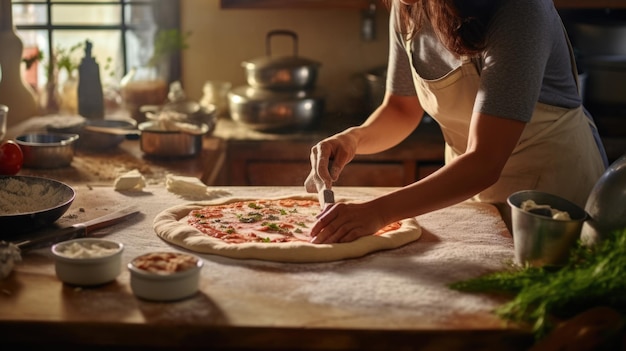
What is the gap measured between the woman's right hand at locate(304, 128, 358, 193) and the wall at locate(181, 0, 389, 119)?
1.82 meters

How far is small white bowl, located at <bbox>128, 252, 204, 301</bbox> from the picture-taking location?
156 cm

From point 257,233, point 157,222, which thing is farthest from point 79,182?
point 257,233

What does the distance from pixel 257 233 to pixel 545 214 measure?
27.9 inches

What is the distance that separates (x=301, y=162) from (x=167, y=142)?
2.33 ft

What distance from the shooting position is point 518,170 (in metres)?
2.46

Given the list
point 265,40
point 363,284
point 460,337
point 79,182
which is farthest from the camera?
point 265,40

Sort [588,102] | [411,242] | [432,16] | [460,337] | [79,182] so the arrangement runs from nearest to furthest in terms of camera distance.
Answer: [460,337] < [411,242] < [432,16] < [79,182] < [588,102]

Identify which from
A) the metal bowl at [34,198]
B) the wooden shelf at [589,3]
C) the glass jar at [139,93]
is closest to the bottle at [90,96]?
the glass jar at [139,93]

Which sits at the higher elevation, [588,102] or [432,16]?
[432,16]

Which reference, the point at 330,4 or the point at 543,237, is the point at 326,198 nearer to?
the point at 543,237

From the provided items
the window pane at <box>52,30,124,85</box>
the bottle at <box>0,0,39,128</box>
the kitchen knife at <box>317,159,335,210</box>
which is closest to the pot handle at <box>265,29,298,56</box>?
the window pane at <box>52,30,124,85</box>

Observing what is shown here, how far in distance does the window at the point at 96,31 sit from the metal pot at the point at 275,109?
736mm

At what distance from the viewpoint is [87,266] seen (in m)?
1.64

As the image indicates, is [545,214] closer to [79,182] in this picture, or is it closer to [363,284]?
[363,284]
